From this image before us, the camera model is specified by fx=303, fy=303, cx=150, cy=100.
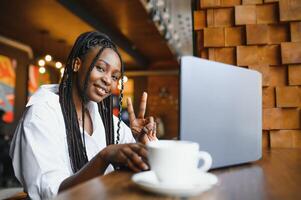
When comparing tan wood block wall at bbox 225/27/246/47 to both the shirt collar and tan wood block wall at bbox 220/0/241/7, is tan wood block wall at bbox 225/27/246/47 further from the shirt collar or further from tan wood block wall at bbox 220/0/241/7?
the shirt collar

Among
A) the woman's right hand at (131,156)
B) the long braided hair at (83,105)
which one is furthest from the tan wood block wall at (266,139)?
the woman's right hand at (131,156)

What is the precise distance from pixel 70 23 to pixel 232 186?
4.71 meters

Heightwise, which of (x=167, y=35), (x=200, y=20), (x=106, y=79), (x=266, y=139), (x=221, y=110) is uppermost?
(x=167, y=35)

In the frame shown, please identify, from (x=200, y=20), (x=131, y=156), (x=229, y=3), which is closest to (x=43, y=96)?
(x=131, y=156)

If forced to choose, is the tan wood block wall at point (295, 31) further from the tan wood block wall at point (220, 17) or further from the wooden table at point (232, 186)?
the wooden table at point (232, 186)

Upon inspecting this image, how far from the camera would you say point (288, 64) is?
1.29 m

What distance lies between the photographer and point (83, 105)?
3.81 ft

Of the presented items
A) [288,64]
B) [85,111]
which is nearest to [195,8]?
[288,64]

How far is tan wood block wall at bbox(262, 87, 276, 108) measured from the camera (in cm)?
131

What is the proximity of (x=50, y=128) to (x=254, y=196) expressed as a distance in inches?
25.3

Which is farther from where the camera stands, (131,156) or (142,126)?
(142,126)

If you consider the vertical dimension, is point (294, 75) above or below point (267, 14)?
below

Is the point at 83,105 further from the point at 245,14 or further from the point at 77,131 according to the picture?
the point at 245,14

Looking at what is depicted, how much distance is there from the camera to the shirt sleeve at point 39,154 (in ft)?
2.52
